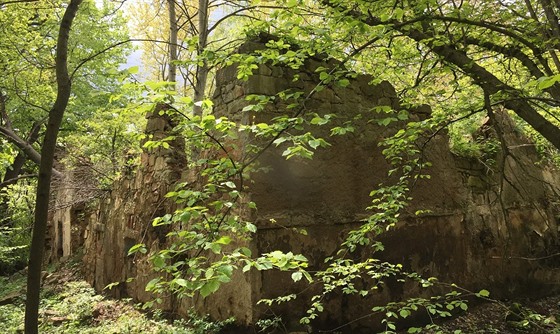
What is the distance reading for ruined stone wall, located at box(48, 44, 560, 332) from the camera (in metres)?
3.58

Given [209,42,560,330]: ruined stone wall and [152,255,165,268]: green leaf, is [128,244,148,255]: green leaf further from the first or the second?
[209,42,560,330]: ruined stone wall

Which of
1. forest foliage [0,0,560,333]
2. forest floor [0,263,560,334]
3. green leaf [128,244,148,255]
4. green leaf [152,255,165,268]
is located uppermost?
forest foliage [0,0,560,333]

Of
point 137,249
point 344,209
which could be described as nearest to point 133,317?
point 344,209

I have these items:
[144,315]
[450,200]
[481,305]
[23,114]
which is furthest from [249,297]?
[23,114]

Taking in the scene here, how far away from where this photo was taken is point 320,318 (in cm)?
364

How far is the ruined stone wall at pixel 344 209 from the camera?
11.7 ft

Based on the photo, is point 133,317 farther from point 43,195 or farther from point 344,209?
point 43,195

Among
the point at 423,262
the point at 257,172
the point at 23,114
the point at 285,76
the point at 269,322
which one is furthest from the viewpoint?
the point at 23,114

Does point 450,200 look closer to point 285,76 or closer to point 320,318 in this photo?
point 320,318

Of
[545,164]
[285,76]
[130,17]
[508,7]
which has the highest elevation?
[130,17]

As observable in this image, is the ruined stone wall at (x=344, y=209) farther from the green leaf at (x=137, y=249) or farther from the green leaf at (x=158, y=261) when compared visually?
the green leaf at (x=158, y=261)

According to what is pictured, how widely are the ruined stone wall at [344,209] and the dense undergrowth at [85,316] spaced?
0.72 ft

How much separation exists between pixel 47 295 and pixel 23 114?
6.69 meters

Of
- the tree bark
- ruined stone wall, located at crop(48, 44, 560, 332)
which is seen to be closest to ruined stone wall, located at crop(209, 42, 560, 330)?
ruined stone wall, located at crop(48, 44, 560, 332)
